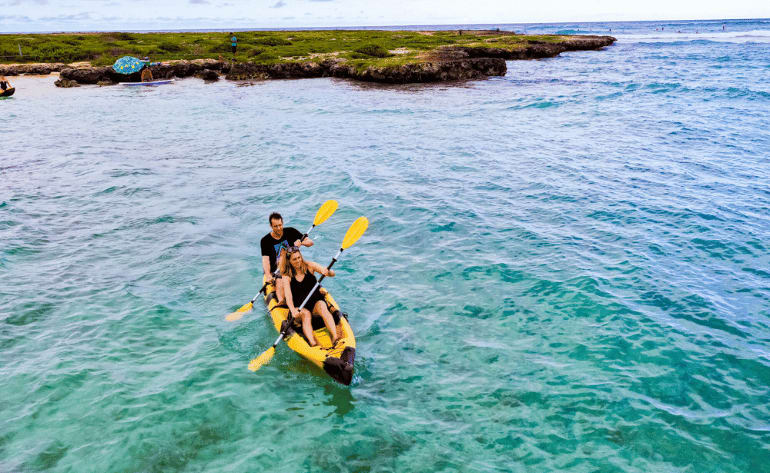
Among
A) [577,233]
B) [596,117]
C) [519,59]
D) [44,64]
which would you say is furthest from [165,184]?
[519,59]

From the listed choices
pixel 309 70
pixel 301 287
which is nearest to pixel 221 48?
pixel 309 70

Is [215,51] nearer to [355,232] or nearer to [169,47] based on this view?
[169,47]

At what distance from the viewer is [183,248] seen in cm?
1336

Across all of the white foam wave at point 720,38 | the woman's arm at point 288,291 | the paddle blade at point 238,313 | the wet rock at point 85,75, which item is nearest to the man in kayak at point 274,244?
the paddle blade at point 238,313

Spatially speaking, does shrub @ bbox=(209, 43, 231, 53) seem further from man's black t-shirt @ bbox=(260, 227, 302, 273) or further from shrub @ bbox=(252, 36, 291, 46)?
man's black t-shirt @ bbox=(260, 227, 302, 273)

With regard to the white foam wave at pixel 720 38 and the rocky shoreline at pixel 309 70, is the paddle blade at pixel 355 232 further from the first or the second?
the white foam wave at pixel 720 38

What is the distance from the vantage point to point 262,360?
28.1 ft

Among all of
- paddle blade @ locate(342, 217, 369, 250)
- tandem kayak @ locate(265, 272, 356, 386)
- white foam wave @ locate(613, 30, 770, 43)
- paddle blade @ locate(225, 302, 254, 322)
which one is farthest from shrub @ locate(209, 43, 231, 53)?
white foam wave @ locate(613, 30, 770, 43)

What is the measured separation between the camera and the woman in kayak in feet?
29.2

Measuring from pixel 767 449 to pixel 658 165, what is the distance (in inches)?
594

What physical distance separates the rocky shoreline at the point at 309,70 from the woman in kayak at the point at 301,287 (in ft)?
130

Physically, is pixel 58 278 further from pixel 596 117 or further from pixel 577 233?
pixel 596 117

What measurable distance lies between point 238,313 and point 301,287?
6.59ft

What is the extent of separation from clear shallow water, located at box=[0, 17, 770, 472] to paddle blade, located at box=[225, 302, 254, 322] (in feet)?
0.62
